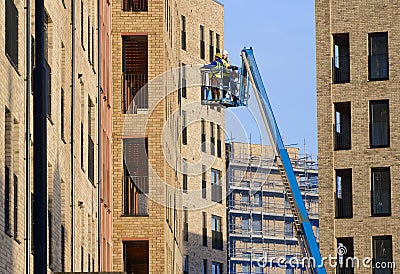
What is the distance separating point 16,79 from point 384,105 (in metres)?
39.9

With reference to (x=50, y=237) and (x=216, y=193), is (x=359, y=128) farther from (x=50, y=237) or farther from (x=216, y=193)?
(x=216, y=193)

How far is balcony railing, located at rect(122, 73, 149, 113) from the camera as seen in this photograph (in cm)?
5925

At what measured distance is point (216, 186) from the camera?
105 m

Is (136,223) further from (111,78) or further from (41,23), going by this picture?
(41,23)

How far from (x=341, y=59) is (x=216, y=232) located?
1302 inches

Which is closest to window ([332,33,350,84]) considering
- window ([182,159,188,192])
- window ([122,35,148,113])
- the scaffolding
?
window ([122,35,148,113])

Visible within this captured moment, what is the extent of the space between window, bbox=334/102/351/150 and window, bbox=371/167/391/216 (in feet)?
7.05

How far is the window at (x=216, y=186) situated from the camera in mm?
103669

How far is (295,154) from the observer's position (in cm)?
17625

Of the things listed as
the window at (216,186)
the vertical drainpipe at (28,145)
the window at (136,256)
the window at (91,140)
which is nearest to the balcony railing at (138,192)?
the window at (136,256)

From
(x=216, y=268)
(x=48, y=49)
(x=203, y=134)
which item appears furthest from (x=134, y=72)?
(x=216, y=268)

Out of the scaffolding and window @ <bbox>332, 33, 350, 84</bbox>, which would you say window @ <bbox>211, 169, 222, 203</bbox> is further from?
the scaffolding

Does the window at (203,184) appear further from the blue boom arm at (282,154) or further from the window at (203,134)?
the blue boom arm at (282,154)

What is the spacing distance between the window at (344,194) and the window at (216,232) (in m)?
32.6
